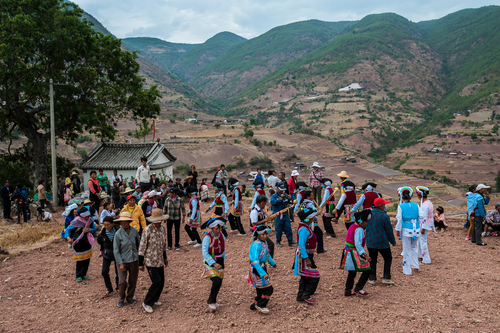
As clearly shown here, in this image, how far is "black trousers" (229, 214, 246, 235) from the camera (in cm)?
1012

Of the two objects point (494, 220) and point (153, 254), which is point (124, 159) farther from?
point (494, 220)

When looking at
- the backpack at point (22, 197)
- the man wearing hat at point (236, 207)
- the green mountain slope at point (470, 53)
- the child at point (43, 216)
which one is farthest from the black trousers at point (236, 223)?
the green mountain slope at point (470, 53)

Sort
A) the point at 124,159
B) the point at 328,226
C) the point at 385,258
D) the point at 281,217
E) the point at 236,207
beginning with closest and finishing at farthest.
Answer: the point at 385,258
the point at 281,217
the point at 328,226
the point at 236,207
the point at 124,159

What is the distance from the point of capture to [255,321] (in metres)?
5.24

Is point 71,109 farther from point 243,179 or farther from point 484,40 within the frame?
point 484,40

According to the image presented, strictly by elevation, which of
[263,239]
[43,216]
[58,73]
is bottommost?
[43,216]

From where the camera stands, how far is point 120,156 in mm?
19828

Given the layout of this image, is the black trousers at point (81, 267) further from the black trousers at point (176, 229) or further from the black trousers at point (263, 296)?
the black trousers at point (263, 296)

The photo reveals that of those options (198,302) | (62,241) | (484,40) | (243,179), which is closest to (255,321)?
(198,302)

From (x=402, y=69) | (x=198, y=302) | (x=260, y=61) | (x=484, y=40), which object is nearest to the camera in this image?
(x=198, y=302)

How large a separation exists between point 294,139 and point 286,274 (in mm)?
58132

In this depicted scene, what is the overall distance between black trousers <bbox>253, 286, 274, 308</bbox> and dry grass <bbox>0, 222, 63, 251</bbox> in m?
7.81

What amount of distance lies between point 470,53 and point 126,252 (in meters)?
157

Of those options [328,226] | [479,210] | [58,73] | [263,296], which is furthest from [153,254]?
[58,73]
